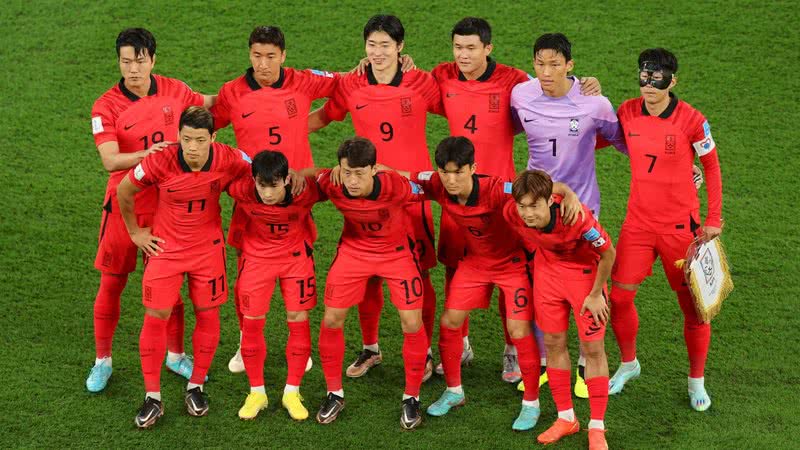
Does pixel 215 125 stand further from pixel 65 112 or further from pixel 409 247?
pixel 65 112

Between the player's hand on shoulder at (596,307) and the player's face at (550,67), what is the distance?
50.8 inches

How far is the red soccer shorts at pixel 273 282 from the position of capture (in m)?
7.09

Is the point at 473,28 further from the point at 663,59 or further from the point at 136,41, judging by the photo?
the point at 136,41

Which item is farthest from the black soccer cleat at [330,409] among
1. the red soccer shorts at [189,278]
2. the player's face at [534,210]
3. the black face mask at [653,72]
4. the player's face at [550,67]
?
the black face mask at [653,72]

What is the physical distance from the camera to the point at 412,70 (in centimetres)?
740

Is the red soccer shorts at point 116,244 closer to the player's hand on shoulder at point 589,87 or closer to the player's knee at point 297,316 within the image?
the player's knee at point 297,316

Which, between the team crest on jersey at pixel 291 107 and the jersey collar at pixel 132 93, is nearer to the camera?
the jersey collar at pixel 132 93

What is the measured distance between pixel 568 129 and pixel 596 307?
112 centimetres

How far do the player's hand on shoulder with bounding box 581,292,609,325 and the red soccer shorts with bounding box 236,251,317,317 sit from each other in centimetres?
163

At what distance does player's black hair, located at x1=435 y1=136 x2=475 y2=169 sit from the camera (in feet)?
21.6

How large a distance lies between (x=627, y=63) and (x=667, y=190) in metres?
4.08

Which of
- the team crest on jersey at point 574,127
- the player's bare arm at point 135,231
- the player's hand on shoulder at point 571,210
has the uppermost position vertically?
the team crest on jersey at point 574,127

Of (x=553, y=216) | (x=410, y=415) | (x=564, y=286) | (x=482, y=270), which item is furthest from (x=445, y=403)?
(x=553, y=216)

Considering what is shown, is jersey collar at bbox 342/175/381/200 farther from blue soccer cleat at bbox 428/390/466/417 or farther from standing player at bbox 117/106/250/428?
blue soccer cleat at bbox 428/390/466/417
